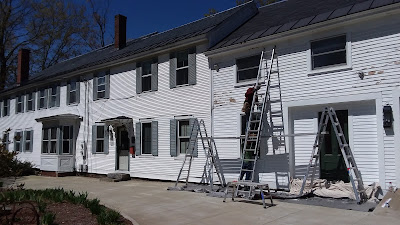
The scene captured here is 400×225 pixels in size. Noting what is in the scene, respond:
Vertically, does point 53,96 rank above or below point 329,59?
above

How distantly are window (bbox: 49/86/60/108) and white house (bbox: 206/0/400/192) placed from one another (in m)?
12.0

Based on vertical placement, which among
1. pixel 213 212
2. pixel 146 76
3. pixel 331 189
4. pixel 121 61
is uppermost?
pixel 121 61

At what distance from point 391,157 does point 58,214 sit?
25.2 ft

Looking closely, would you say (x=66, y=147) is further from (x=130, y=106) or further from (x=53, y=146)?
(x=130, y=106)

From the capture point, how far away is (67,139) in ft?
64.2

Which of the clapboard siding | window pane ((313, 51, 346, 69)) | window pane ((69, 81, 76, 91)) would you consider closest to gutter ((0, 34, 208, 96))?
the clapboard siding

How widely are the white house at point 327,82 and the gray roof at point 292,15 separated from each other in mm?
58

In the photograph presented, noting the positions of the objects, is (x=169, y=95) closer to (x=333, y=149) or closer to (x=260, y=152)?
(x=260, y=152)

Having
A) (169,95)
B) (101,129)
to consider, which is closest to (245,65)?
(169,95)

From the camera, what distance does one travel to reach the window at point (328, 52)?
32.6ft

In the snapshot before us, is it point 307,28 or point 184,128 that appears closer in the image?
point 307,28

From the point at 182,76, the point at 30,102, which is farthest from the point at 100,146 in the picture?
the point at 30,102

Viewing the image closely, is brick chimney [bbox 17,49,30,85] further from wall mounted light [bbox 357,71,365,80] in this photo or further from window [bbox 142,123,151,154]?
wall mounted light [bbox 357,71,365,80]

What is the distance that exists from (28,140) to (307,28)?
19.4m
